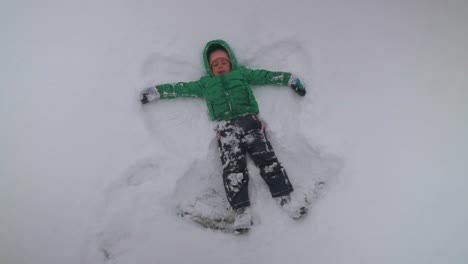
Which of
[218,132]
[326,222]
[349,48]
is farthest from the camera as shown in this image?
[349,48]

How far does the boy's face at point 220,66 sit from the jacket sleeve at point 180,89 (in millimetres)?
194

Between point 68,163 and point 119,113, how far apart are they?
0.59 m

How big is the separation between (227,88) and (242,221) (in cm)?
118

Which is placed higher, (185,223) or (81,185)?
(81,185)

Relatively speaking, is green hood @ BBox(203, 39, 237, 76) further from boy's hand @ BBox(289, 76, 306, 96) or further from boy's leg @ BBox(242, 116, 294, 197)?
boy's leg @ BBox(242, 116, 294, 197)

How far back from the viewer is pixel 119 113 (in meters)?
3.00

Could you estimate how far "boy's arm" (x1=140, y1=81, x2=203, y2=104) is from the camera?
3055 millimetres

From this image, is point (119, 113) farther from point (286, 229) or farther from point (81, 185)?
point (286, 229)

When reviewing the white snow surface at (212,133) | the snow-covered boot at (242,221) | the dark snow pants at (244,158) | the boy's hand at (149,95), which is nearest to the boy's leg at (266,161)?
the dark snow pants at (244,158)

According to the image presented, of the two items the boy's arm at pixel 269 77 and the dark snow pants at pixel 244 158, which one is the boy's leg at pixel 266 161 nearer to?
the dark snow pants at pixel 244 158

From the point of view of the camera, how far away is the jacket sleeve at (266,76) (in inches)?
124

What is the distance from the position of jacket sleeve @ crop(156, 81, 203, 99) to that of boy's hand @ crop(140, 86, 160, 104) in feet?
0.12

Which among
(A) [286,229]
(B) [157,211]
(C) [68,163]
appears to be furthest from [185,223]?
(C) [68,163]

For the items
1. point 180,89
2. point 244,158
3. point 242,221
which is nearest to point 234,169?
point 244,158
